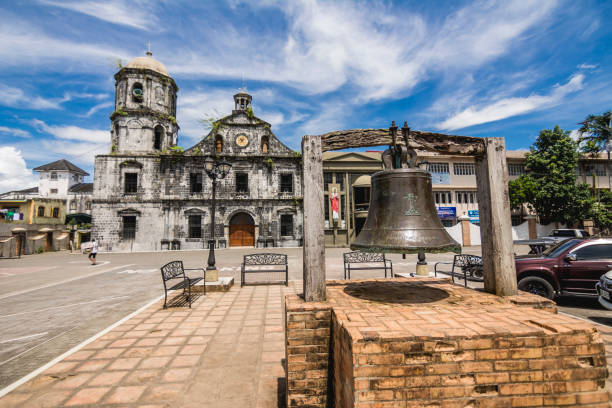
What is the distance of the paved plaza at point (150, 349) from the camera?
2729 millimetres

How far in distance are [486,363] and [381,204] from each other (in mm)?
1464

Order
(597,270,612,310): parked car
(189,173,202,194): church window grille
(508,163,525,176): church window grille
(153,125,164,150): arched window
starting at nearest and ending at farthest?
(597,270,612,310): parked car, (189,173,202,194): church window grille, (153,125,164,150): arched window, (508,163,525,176): church window grille

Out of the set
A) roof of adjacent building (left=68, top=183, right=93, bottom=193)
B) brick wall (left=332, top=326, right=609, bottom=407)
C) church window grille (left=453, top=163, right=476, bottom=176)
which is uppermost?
roof of adjacent building (left=68, top=183, right=93, bottom=193)

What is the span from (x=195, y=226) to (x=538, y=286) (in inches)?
832

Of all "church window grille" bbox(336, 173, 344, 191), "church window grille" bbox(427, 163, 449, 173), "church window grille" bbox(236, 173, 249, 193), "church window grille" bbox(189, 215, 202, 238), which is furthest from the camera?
"church window grille" bbox(336, 173, 344, 191)

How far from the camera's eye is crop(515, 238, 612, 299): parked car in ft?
18.1

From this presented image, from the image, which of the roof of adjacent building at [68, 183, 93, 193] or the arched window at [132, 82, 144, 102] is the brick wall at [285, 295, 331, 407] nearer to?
the arched window at [132, 82, 144, 102]

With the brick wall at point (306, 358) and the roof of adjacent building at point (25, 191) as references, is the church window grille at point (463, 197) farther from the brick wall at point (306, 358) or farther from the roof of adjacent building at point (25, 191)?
the roof of adjacent building at point (25, 191)

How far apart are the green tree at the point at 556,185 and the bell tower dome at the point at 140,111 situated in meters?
27.3

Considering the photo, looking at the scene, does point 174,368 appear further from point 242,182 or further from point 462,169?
point 462,169

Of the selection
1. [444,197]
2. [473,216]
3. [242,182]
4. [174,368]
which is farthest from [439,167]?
[174,368]

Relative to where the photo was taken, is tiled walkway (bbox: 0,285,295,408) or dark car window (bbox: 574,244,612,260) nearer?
tiled walkway (bbox: 0,285,295,408)

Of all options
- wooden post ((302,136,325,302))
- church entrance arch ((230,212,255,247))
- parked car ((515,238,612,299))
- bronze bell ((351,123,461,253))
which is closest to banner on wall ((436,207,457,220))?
church entrance arch ((230,212,255,247))

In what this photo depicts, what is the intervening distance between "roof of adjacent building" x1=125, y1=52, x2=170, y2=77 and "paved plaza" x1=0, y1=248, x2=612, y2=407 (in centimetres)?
2134
